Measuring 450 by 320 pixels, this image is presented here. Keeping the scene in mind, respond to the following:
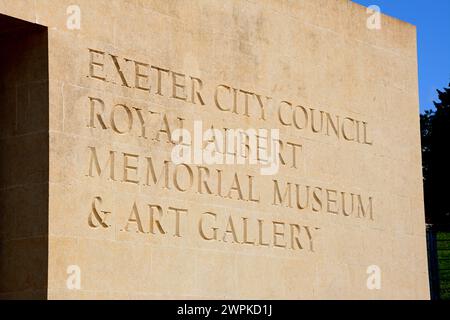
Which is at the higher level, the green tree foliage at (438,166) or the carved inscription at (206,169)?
the green tree foliage at (438,166)

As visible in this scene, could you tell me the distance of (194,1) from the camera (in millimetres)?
12703

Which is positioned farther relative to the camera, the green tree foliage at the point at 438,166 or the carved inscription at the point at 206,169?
the green tree foliage at the point at 438,166

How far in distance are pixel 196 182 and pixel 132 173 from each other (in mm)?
1030

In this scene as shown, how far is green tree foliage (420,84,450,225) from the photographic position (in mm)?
48875

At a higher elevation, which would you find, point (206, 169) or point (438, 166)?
point (438, 166)

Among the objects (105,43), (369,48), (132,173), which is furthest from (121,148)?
(369,48)

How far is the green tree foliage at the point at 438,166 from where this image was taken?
160ft

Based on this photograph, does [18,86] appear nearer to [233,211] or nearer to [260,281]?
[233,211]

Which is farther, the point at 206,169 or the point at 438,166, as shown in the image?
the point at 438,166

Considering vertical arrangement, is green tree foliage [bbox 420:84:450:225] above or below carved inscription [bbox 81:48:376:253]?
above

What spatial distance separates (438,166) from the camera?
164ft

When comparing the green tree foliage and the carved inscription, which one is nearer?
the carved inscription

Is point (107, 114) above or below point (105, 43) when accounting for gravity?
below
